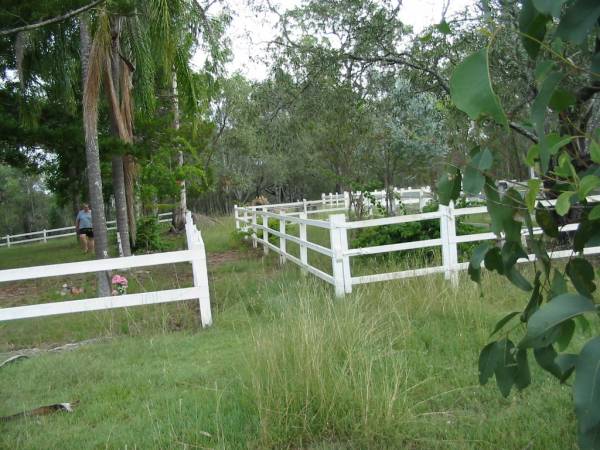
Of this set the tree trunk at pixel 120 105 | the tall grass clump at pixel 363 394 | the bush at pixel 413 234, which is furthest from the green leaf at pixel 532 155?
the tree trunk at pixel 120 105

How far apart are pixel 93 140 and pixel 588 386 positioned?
10022mm

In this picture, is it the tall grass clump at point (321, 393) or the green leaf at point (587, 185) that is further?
the tall grass clump at point (321, 393)

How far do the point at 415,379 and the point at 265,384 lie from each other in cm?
113

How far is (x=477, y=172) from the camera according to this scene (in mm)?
1244

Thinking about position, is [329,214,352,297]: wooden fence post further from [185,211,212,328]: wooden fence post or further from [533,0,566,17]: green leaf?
[533,0,566,17]: green leaf

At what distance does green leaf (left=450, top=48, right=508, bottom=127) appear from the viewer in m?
0.89

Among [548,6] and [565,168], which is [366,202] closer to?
[565,168]

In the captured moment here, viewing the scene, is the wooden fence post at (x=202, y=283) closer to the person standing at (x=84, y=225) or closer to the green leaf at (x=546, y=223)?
the green leaf at (x=546, y=223)

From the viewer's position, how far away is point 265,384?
3.62m

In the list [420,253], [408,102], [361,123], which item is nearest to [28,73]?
[361,123]

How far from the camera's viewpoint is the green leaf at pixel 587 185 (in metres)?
1.07

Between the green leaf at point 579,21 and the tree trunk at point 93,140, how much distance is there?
9328 mm

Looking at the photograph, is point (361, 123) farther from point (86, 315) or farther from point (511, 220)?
point (511, 220)

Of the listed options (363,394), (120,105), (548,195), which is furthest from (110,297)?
(120,105)
